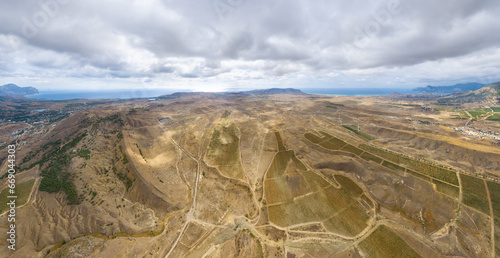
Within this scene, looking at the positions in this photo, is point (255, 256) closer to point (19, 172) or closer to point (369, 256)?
point (369, 256)

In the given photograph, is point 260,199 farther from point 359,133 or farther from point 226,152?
point 359,133

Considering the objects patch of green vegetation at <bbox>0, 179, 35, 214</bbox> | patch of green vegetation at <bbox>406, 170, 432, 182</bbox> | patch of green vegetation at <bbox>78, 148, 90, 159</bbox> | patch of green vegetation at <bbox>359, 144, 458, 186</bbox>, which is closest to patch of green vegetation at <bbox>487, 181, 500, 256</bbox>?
patch of green vegetation at <bbox>359, 144, 458, 186</bbox>

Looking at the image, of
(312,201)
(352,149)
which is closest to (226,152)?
(312,201)

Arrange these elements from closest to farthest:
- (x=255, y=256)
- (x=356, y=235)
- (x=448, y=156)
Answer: (x=255, y=256) → (x=356, y=235) → (x=448, y=156)

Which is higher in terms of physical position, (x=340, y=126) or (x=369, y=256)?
(x=340, y=126)

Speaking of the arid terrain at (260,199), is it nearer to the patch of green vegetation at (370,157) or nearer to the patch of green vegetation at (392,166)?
the patch of green vegetation at (392,166)

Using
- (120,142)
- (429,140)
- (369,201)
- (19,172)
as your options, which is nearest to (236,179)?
(369,201)

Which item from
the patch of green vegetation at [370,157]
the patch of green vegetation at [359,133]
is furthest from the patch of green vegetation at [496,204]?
the patch of green vegetation at [359,133]
